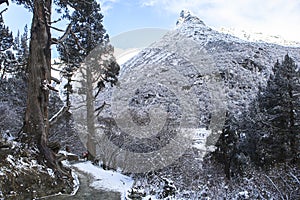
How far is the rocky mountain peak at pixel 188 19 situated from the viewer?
345 feet

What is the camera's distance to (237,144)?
17.5m

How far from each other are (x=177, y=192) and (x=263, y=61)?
57585mm

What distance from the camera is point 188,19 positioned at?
110688mm

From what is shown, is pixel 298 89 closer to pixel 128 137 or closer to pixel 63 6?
pixel 128 137

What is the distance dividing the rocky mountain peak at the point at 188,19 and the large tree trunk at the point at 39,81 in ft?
327

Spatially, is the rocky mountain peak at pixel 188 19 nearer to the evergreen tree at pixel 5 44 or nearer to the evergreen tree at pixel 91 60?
the evergreen tree at pixel 5 44

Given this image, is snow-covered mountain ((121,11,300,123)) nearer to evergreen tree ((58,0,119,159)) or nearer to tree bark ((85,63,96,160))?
evergreen tree ((58,0,119,159))

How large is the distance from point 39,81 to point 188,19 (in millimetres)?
109474

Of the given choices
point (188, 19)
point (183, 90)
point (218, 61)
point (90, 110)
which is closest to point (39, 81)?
point (90, 110)

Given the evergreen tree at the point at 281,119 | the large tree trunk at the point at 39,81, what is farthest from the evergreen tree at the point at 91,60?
the evergreen tree at the point at 281,119

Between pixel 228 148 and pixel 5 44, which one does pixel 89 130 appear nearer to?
pixel 228 148

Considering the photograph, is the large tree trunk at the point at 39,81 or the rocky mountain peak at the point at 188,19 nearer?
the large tree trunk at the point at 39,81

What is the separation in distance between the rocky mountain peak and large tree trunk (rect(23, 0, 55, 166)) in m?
99.8

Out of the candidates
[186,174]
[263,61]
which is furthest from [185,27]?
[186,174]
